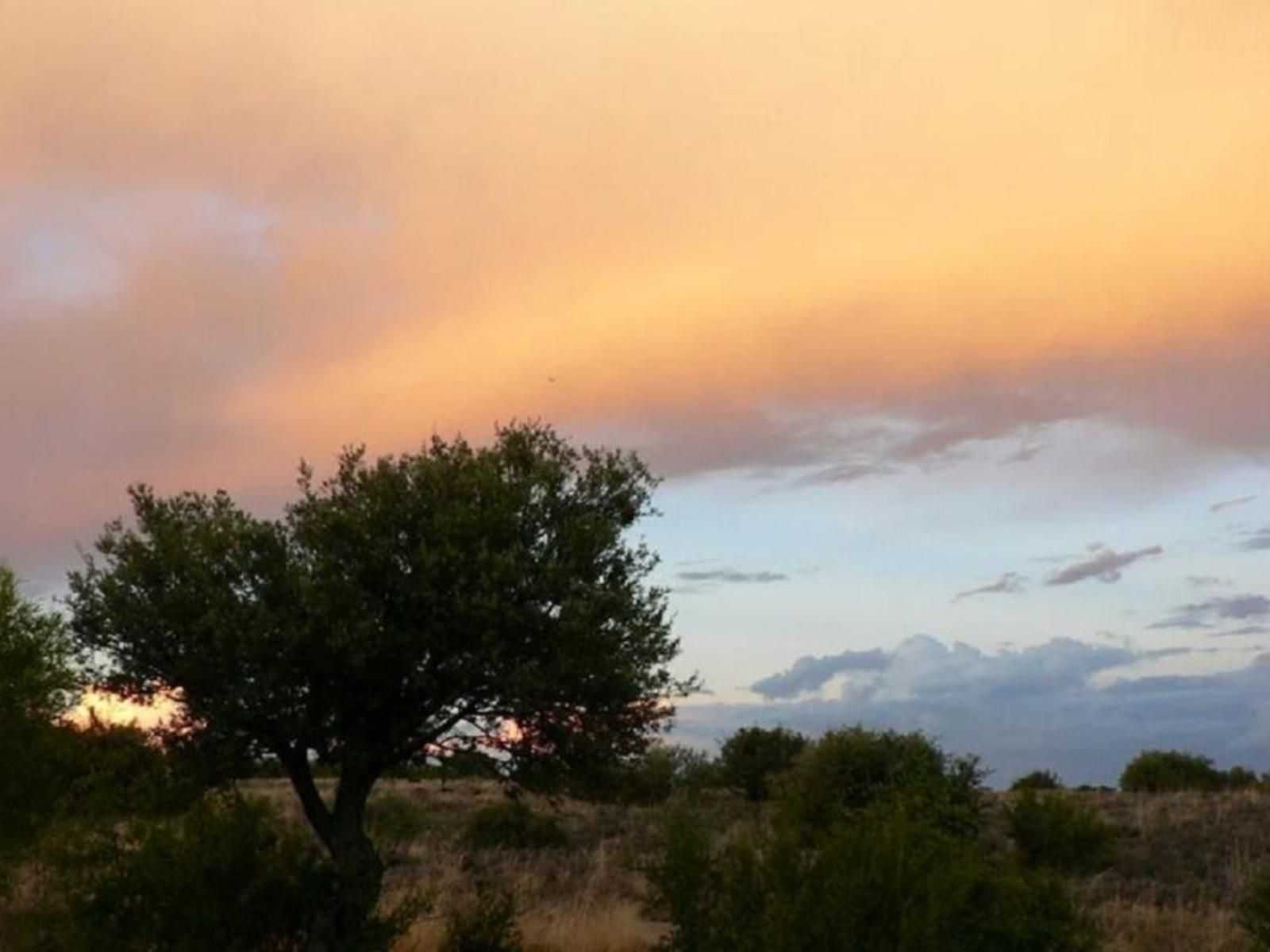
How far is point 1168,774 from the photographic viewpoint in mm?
64812

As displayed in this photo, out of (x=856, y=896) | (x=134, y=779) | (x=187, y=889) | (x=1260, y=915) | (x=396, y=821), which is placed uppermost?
(x=134, y=779)

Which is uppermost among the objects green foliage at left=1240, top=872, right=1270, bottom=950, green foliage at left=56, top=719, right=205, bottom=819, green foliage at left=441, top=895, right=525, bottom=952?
green foliage at left=56, top=719, right=205, bottom=819

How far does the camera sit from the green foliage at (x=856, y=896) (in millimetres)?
12375

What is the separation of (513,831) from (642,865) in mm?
18361

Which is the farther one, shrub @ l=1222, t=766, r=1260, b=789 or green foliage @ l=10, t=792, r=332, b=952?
shrub @ l=1222, t=766, r=1260, b=789

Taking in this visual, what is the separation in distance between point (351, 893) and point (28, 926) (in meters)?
3.66

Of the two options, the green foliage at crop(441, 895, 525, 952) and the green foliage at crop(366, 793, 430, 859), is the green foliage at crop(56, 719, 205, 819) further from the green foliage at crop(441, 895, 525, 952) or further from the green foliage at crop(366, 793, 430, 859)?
the green foliage at crop(366, 793, 430, 859)

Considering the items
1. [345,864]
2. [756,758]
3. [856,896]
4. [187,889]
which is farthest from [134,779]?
[756,758]

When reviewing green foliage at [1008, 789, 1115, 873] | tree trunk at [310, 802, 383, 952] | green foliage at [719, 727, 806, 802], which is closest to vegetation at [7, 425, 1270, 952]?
tree trunk at [310, 802, 383, 952]

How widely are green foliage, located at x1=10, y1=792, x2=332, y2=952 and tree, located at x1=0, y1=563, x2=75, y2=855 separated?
2.76 m

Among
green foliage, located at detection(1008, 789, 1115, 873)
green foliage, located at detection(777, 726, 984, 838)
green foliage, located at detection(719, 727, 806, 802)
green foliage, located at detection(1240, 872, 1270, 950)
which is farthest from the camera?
green foliage, located at detection(719, 727, 806, 802)

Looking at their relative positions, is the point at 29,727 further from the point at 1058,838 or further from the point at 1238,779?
the point at 1238,779

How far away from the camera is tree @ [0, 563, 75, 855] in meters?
19.1

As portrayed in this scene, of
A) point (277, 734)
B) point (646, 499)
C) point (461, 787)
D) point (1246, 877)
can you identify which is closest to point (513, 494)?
point (646, 499)
